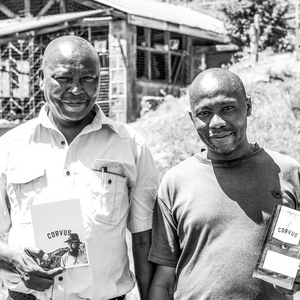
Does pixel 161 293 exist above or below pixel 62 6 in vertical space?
below

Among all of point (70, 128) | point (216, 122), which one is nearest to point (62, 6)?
point (70, 128)

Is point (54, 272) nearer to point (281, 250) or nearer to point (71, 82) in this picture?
point (71, 82)

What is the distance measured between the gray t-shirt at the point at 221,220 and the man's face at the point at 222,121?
9cm

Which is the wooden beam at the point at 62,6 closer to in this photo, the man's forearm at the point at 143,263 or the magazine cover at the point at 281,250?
the man's forearm at the point at 143,263

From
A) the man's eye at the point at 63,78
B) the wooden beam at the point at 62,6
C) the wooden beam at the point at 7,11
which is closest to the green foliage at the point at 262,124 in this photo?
the man's eye at the point at 63,78

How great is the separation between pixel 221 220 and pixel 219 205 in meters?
0.07


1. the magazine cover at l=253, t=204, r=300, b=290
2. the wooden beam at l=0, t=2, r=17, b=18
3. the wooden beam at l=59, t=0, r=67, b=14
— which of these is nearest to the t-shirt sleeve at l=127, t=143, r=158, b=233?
the magazine cover at l=253, t=204, r=300, b=290

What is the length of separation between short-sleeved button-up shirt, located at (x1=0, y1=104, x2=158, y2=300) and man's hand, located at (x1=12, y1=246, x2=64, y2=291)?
0.36 feet

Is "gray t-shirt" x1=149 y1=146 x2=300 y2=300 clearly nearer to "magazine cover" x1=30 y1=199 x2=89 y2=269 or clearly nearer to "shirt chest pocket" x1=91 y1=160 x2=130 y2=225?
"shirt chest pocket" x1=91 y1=160 x2=130 y2=225

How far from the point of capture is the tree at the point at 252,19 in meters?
15.2

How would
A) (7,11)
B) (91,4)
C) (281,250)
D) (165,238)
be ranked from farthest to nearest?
(7,11), (91,4), (165,238), (281,250)

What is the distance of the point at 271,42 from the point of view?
15.0m

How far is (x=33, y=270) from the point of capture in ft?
8.18

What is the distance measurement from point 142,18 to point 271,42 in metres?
3.79
